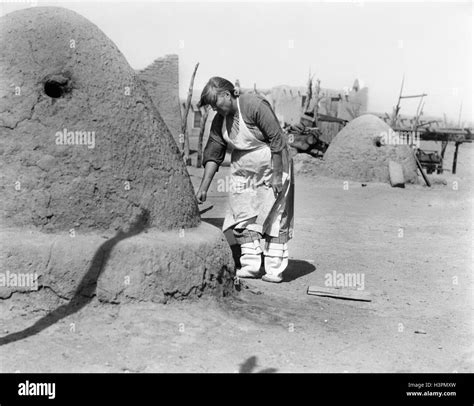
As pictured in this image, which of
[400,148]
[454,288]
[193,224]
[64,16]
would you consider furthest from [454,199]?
[64,16]

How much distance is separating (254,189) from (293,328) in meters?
1.36

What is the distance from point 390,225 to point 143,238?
18.8 feet

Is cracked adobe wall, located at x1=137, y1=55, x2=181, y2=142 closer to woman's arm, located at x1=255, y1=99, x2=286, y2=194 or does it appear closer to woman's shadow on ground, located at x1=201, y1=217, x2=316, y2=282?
woman's shadow on ground, located at x1=201, y1=217, x2=316, y2=282

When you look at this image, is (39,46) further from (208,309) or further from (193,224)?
(208,309)

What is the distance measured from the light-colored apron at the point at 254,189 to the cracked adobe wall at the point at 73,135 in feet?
2.32

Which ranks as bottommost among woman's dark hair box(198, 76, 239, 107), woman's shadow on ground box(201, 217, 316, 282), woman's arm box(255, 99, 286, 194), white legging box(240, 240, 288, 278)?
woman's shadow on ground box(201, 217, 316, 282)

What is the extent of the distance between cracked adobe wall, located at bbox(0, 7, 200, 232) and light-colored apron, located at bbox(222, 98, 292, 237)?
2.32 ft

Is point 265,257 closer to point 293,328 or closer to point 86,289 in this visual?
point 293,328

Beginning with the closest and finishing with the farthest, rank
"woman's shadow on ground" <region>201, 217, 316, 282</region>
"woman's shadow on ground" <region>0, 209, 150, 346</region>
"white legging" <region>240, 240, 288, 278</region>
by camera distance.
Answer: "woman's shadow on ground" <region>0, 209, 150, 346</region>, "white legging" <region>240, 240, 288, 278</region>, "woman's shadow on ground" <region>201, 217, 316, 282</region>

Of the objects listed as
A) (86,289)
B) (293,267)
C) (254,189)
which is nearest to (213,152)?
(254,189)

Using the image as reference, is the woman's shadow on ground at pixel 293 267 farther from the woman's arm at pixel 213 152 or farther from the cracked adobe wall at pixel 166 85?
the cracked adobe wall at pixel 166 85

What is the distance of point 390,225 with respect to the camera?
895cm

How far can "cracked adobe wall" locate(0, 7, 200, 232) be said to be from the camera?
3.97m

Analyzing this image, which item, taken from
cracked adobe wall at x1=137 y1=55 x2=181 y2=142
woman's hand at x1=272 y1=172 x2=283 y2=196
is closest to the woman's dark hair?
woman's hand at x1=272 y1=172 x2=283 y2=196
